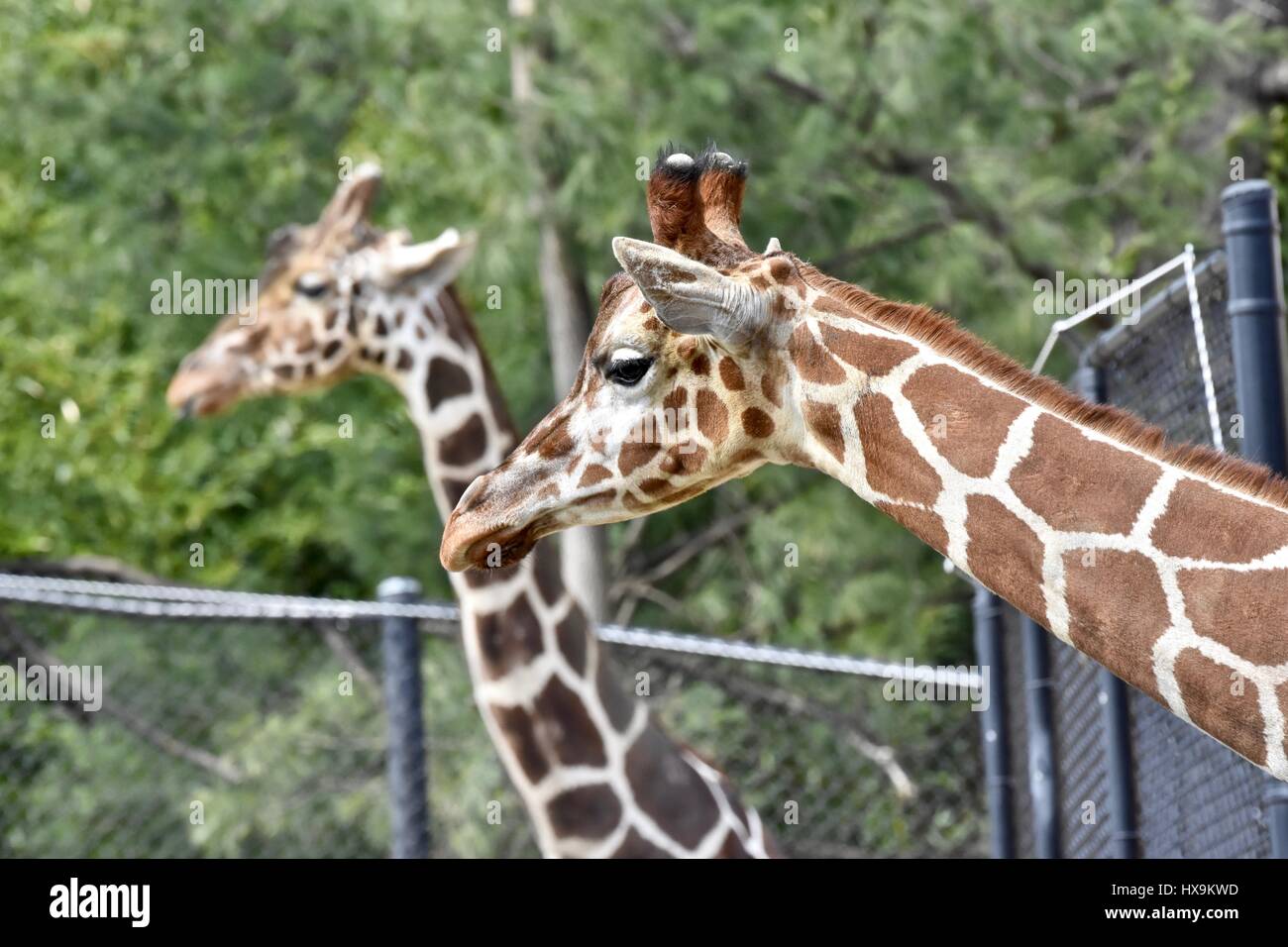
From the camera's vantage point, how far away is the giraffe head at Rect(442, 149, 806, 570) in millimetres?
3158

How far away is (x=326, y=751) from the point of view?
8203 mm

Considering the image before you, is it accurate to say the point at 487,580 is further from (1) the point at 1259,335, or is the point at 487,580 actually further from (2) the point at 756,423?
(1) the point at 1259,335

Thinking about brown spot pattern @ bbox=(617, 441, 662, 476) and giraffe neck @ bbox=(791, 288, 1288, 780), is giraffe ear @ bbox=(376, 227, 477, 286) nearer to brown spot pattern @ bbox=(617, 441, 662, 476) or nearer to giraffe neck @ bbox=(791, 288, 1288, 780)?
brown spot pattern @ bbox=(617, 441, 662, 476)

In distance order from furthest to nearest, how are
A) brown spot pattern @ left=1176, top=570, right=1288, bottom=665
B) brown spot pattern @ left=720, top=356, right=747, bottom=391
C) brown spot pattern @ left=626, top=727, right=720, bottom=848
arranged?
brown spot pattern @ left=626, top=727, right=720, bottom=848 < brown spot pattern @ left=720, top=356, right=747, bottom=391 < brown spot pattern @ left=1176, top=570, right=1288, bottom=665

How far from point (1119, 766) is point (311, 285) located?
3581mm

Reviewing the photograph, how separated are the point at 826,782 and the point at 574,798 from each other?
2.90 m

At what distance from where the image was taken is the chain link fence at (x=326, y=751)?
696cm

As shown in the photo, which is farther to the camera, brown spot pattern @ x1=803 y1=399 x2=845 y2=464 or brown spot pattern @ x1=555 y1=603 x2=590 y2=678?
brown spot pattern @ x1=555 y1=603 x2=590 y2=678

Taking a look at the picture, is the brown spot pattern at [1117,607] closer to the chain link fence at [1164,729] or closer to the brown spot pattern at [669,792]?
the chain link fence at [1164,729]

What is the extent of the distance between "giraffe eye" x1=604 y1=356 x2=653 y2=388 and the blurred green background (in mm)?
5521

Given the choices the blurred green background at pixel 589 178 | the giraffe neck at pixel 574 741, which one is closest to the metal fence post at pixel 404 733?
the giraffe neck at pixel 574 741

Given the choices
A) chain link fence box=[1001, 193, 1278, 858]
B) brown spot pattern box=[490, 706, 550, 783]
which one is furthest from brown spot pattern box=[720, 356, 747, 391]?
brown spot pattern box=[490, 706, 550, 783]

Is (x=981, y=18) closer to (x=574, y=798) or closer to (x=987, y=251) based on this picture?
(x=987, y=251)
